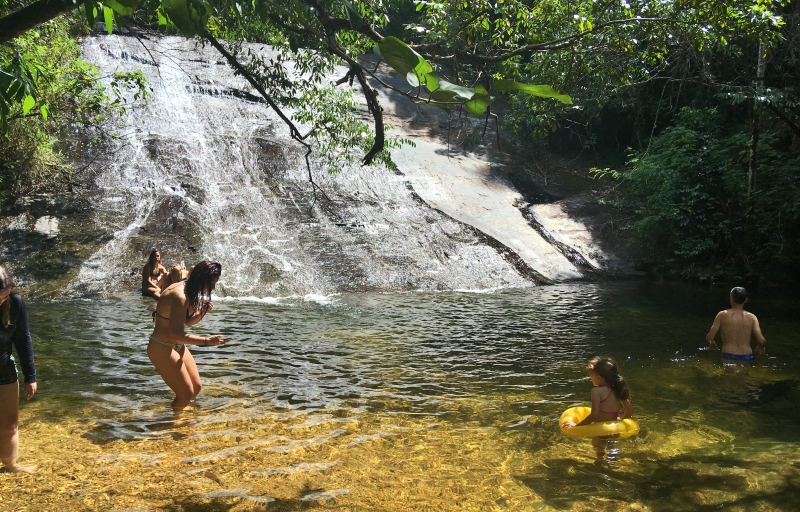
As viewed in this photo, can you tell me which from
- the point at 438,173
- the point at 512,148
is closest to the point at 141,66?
the point at 438,173

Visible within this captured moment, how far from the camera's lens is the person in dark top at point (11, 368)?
13.9 ft

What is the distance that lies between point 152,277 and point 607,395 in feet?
28.2

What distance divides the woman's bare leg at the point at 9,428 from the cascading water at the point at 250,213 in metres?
9.03

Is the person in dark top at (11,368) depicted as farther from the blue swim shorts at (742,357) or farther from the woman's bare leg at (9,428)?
the blue swim shorts at (742,357)

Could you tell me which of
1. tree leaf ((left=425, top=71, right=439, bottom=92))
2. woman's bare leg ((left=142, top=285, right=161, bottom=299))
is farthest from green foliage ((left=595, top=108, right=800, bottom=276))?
tree leaf ((left=425, top=71, right=439, bottom=92))

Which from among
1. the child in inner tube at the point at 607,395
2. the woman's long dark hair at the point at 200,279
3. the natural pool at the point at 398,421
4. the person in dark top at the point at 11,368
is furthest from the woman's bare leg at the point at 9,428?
the child in inner tube at the point at 607,395

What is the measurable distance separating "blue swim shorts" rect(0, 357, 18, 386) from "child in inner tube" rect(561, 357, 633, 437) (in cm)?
438

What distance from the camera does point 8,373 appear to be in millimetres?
4285

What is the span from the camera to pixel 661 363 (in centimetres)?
834

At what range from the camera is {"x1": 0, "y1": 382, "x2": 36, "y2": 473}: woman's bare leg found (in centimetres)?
430

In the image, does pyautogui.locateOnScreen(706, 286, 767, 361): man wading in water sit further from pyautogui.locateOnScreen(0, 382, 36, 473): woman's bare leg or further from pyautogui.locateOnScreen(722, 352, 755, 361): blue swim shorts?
pyautogui.locateOnScreen(0, 382, 36, 473): woman's bare leg

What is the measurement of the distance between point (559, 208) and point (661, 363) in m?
12.4

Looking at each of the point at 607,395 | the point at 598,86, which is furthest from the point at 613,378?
the point at 598,86

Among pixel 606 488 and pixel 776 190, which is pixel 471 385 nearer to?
pixel 606 488
